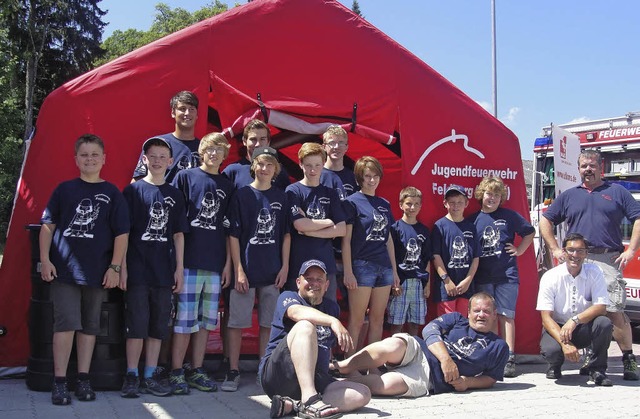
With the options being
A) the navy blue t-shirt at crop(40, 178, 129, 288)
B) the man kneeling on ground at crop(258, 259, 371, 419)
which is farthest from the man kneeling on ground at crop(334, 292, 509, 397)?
the navy blue t-shirt at crop(40, 178, 129, 288)

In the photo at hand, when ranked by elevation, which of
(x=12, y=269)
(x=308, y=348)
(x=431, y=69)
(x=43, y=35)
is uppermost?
(x=43, y=35)

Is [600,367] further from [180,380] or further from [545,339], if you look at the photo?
[180,380]

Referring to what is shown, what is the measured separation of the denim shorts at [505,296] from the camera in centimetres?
568

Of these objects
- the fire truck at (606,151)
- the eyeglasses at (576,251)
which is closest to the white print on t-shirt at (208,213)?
the eyeglasses at (576,251)

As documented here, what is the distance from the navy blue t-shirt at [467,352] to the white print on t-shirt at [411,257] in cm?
84

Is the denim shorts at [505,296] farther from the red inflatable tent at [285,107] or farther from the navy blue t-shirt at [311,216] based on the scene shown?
the navy blue t-shirt at [311,216]

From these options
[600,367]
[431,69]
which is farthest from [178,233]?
[600,367]

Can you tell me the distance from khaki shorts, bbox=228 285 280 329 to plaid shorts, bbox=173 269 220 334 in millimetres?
129

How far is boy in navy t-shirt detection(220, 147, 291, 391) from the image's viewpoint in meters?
4.71

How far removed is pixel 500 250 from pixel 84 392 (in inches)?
142

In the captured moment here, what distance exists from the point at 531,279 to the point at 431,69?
2.24m

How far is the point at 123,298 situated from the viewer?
4.52 m

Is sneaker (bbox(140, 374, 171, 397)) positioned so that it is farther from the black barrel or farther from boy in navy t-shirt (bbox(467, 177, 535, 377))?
boy in navy t-shirt (bbox(467, 177, 535, 377))

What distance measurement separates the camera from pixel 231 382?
465cm
